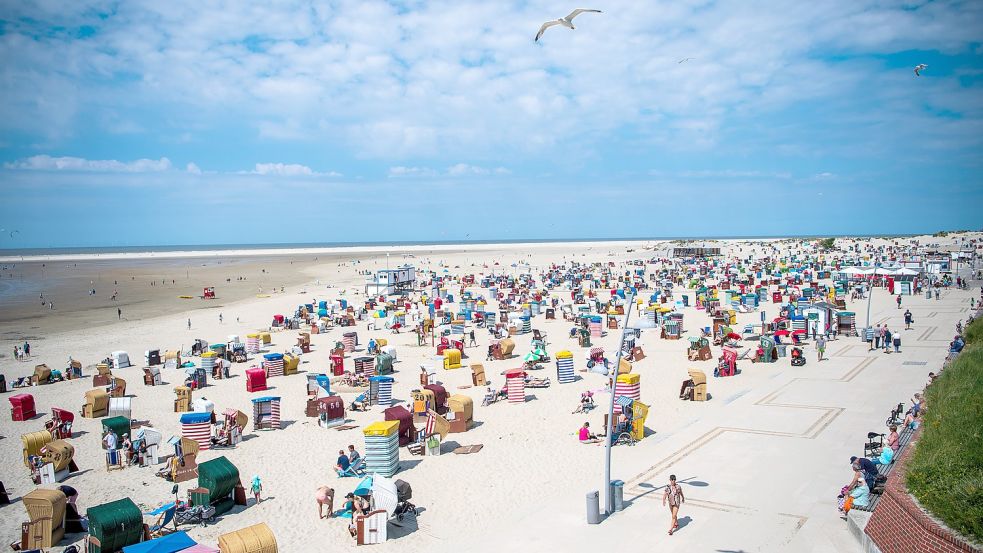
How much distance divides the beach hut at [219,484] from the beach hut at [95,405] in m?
9.27

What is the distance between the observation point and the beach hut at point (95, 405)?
18.3 meters

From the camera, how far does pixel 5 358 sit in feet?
92.9

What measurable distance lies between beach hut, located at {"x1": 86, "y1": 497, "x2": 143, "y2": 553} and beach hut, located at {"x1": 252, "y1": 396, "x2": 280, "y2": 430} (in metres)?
6.65

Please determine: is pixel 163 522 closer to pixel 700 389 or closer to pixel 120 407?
pixel 120 407

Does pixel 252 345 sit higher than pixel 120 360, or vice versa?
Answer: pixel 252 345

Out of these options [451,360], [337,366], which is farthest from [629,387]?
[337,366]

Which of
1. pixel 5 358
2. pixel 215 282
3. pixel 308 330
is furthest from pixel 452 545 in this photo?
pixel 215 282

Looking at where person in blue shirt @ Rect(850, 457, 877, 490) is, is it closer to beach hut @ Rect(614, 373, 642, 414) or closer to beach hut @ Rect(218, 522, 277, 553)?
Result: beach hut @ Rect(614, 373, 642, 414)

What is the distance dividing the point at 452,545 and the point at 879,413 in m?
12.0

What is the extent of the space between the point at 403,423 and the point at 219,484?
15.2ft

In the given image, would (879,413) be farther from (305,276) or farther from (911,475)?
(305,276)

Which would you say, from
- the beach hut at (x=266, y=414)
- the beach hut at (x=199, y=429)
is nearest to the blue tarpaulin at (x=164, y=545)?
the beach hut at (x=199, y=429)

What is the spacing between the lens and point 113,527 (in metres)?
9.73

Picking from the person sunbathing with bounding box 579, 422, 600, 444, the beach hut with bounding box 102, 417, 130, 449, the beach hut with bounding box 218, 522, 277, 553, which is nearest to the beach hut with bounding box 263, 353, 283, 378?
the beach hut with bounding box 102, 417, 130, 449
